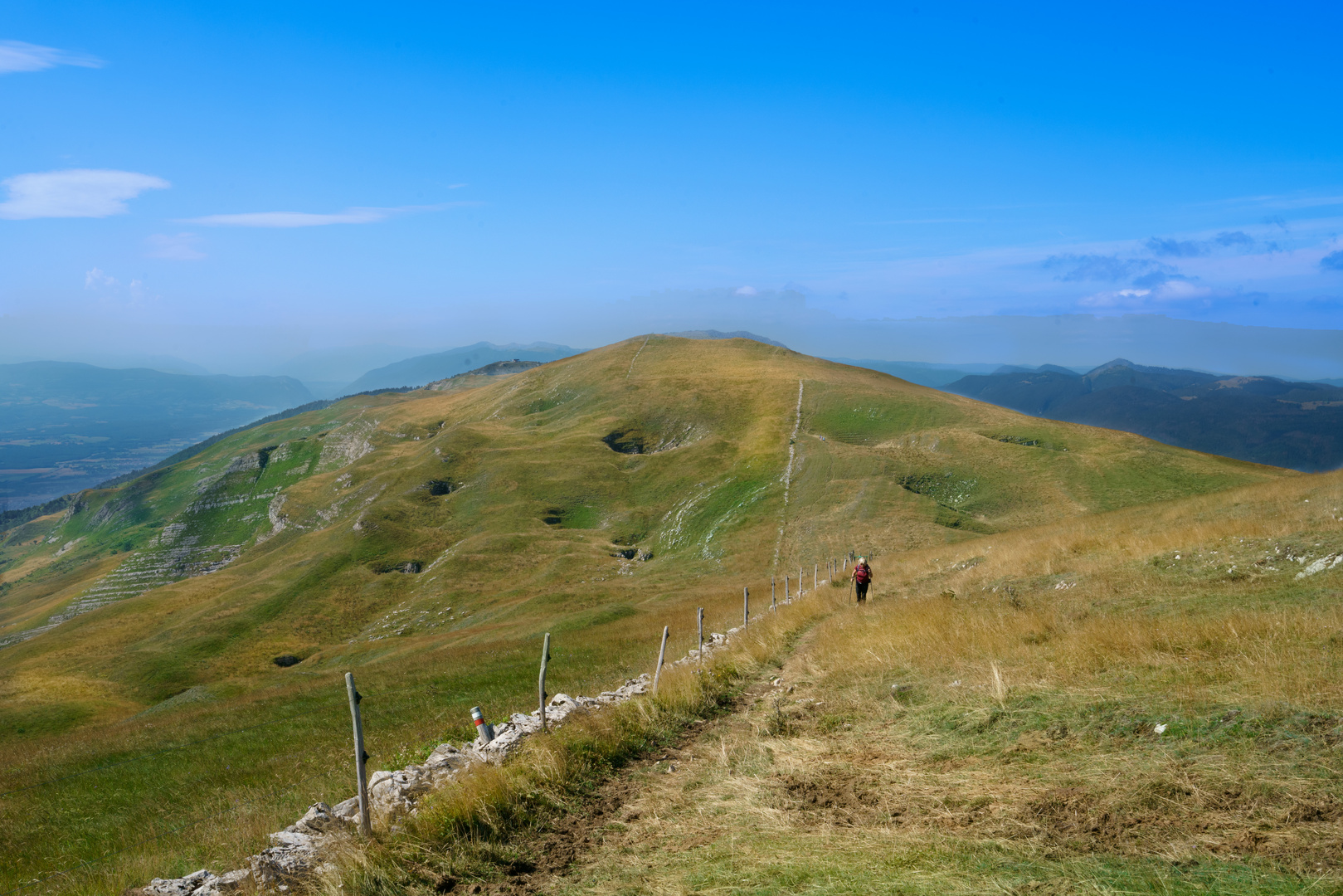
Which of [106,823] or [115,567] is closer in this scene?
[106,823]

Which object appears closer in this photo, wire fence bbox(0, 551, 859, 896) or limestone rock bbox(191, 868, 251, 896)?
limestone rock bbox(191, 868, 251, 896)

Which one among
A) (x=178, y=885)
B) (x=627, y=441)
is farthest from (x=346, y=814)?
(x=627, y=441)

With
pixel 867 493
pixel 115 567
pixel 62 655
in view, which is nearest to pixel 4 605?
pixel 115 567

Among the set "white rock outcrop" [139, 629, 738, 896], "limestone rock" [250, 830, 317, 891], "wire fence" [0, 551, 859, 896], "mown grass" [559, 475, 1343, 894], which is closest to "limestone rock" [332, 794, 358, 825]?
"white rock outcrop" [139, 629, 738, 896]

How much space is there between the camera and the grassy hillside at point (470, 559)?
62.1ft

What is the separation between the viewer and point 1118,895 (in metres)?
5.53

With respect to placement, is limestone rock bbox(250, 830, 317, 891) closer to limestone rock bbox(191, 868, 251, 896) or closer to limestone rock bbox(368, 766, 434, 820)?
limestone rock bbox(191, 868, 251, 896)

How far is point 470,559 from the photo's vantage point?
243 feet

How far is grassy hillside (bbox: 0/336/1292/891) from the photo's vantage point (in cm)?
1894

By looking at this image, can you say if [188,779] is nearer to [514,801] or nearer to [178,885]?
[178,885]

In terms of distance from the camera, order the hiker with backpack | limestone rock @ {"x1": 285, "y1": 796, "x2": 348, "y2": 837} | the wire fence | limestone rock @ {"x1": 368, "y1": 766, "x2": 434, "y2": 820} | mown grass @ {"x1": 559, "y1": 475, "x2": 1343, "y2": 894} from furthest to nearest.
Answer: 1. the hiker with backpack
2. the wire fence
3. limestone rock @ {"x1": 368, "y1": 766, "x2": 434, "y2": 820}
4. limestone rock @ {"x1": 285, "y1": 796, "x2": 348, "y2": 837}
5. mown grass @ {"x1": 559, "y1": 475, "x2": 1343, "y2": 894}

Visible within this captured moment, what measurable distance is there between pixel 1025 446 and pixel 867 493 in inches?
921

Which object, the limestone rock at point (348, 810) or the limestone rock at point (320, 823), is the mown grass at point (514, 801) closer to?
the limestone rock at point (320, 823)

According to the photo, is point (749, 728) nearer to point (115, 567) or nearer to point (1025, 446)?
point (1025, 446)
